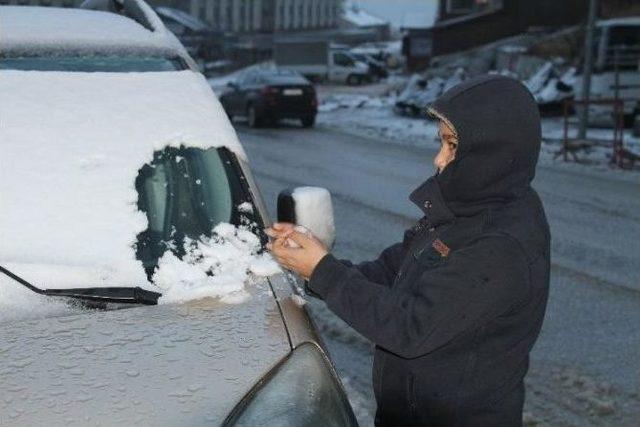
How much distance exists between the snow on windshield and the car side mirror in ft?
0.96

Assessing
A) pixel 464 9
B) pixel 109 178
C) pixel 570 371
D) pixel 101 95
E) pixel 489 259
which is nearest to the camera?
pixel 489 259

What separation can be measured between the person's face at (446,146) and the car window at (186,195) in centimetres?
80

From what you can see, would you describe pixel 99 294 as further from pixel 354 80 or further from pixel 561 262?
pixel 354 80

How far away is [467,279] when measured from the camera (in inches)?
68.2

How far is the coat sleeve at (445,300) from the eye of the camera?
5.69 feet

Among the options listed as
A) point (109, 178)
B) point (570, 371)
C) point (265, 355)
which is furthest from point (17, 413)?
point (570, 371)

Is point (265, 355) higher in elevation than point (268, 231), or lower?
lower

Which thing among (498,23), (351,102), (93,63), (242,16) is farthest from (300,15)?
(93,63)

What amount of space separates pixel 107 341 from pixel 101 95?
102cm

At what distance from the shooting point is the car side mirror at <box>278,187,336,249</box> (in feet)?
7.93

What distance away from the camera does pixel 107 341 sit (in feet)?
6.03

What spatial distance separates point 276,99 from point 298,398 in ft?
57.2

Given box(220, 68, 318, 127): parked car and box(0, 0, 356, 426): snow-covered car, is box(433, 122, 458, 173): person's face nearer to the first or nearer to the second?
box(0, 0, 356, 426): snow-covered car

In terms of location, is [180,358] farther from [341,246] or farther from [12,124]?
[341,246]
